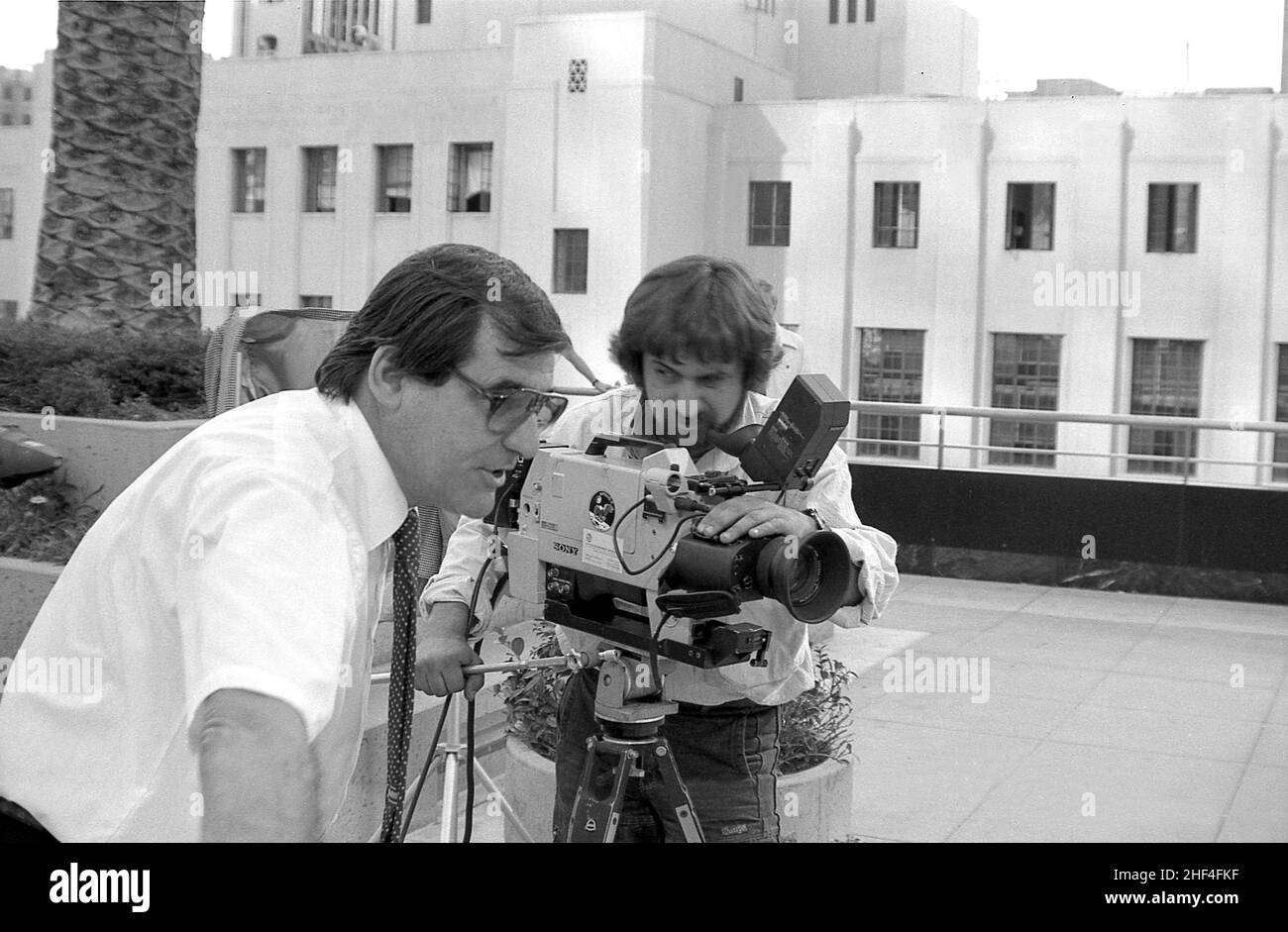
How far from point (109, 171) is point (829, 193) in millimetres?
23365

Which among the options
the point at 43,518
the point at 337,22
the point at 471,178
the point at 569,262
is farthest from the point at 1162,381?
the point at 43,518

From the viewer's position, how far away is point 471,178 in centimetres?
3153

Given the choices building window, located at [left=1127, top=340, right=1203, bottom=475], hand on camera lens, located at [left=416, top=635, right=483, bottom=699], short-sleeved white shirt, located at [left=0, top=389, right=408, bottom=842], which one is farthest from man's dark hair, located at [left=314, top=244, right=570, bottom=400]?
building window, located at [left=1127, top=340, right=1203, bottom=475]

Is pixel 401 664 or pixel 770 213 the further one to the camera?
pixel 770 213

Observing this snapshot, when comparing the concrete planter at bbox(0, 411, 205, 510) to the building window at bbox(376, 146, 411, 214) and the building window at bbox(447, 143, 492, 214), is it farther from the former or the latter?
the building window at bbox(376, 146, 411, 214)

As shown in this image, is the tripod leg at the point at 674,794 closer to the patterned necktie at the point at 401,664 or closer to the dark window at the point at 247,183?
the patterned necktie at the point at 401,664

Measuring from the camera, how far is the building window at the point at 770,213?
2966 centimetres

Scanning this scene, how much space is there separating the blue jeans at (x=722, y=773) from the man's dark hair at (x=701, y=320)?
0.62 meters

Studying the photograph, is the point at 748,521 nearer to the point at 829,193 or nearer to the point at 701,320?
the point at 701,320

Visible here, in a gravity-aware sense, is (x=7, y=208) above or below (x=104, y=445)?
above

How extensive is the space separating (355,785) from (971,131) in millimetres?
25277

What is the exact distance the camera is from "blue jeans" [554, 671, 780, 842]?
2594 mm

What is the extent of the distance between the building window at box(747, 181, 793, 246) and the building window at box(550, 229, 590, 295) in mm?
3500

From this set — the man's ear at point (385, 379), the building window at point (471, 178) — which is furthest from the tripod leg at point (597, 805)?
the building window at point (471, 178)
